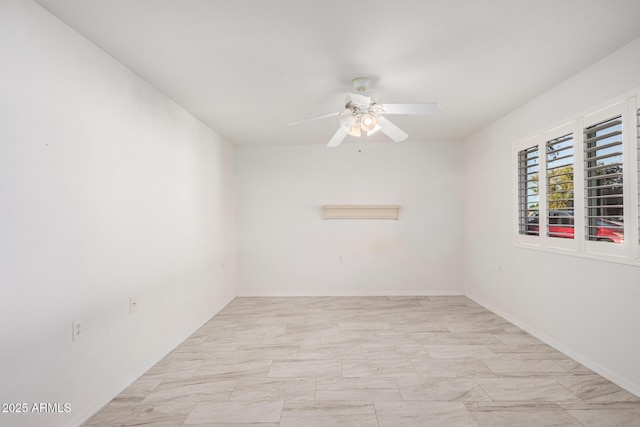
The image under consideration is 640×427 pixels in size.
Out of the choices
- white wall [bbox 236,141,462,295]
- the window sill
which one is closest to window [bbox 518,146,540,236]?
the window sill

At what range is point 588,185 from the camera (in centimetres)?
289

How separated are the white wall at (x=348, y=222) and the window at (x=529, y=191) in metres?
1.64

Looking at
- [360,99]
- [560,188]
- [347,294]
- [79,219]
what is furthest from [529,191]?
[79,219]

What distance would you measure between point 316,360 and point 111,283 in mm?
1745

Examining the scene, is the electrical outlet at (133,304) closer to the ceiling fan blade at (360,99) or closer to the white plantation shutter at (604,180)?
the ceiling fan blade at (360,99)

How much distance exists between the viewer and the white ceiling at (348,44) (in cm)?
197

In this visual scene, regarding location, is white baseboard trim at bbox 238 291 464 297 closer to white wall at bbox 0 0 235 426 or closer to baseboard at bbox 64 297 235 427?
white wall at bbox 0 0 235 426

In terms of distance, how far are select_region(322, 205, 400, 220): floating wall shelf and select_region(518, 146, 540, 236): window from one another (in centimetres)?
192

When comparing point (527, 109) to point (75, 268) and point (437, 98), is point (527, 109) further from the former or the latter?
point (75, 268)

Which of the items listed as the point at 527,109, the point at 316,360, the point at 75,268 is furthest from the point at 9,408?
the point at 527,109

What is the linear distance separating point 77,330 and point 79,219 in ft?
2.22

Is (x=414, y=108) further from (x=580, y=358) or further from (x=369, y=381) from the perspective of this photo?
(x=580, y=358)

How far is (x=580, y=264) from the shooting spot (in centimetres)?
297

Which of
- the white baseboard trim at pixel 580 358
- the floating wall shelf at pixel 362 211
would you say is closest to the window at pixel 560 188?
the white baseboard trim at pixel 580 358
